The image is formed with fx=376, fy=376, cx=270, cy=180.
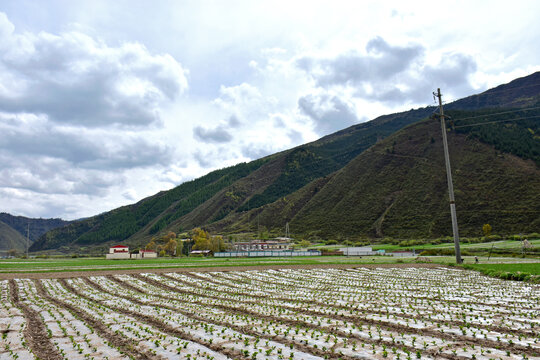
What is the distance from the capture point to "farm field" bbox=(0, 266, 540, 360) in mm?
10766

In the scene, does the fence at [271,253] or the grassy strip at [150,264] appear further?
the fence at [271,253]

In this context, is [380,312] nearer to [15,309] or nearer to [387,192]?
[15,309]

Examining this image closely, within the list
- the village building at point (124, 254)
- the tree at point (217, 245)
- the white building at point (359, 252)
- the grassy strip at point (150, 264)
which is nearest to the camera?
the grassy strip at point (150, 264)

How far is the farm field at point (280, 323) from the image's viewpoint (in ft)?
35.3

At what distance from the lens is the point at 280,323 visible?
14.6 metres

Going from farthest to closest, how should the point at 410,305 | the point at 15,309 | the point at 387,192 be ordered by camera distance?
the point at 387,192 → the point at 15,309 → the point at 410,305

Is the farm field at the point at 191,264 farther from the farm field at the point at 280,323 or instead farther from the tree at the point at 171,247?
the tree at the point at 171,247

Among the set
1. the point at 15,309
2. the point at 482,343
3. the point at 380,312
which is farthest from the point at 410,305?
the point at 15,309

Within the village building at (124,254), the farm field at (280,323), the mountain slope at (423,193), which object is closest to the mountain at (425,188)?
the mountain slope at (423,193)

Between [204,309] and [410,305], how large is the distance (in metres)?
9.84

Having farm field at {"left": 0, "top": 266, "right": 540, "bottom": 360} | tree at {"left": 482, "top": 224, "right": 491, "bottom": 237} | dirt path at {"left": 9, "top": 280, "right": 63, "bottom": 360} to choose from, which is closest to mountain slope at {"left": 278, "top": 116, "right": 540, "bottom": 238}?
tree at {"left": 482, "top": 224, "right": 491, "bottom": 237}

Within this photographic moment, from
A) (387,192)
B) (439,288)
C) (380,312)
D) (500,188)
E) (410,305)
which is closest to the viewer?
(380,312)

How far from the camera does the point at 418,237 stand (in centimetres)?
10438

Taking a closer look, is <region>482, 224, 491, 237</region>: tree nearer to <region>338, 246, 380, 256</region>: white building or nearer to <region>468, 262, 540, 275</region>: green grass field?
<region>338, 246, 380, 256</region>: white building
